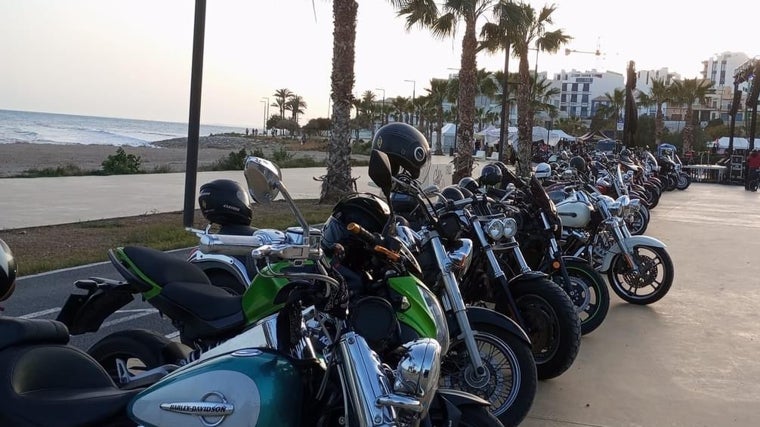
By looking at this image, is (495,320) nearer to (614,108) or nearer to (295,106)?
(614,108)

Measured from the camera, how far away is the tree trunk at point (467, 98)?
65.4ft

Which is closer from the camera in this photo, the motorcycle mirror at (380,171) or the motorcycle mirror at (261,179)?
the motorcycle mirror at (261,179)

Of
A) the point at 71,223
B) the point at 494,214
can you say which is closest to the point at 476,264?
the point at 494,214

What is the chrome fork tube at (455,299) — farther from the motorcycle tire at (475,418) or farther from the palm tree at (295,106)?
the palm tree at (295,106)

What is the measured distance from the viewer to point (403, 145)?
130 inches

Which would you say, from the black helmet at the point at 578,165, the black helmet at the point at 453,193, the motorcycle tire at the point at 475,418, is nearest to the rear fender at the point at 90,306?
the motorcycle tire at the point at 475,418

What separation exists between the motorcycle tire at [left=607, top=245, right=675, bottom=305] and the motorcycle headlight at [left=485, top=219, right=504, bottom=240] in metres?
2.94

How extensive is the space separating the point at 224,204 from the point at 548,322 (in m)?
2.51

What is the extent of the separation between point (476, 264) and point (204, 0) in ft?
23.7

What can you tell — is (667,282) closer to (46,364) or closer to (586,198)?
(586,198)

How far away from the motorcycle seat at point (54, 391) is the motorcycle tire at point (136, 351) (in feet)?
2.68

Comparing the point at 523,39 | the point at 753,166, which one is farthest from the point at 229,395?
the point at 753,166

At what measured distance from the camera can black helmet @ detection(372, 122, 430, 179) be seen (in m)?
3.29

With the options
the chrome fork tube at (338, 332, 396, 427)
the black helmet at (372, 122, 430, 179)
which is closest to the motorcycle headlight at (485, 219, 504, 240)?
the black helmet at (372, 122, 430, 179)
